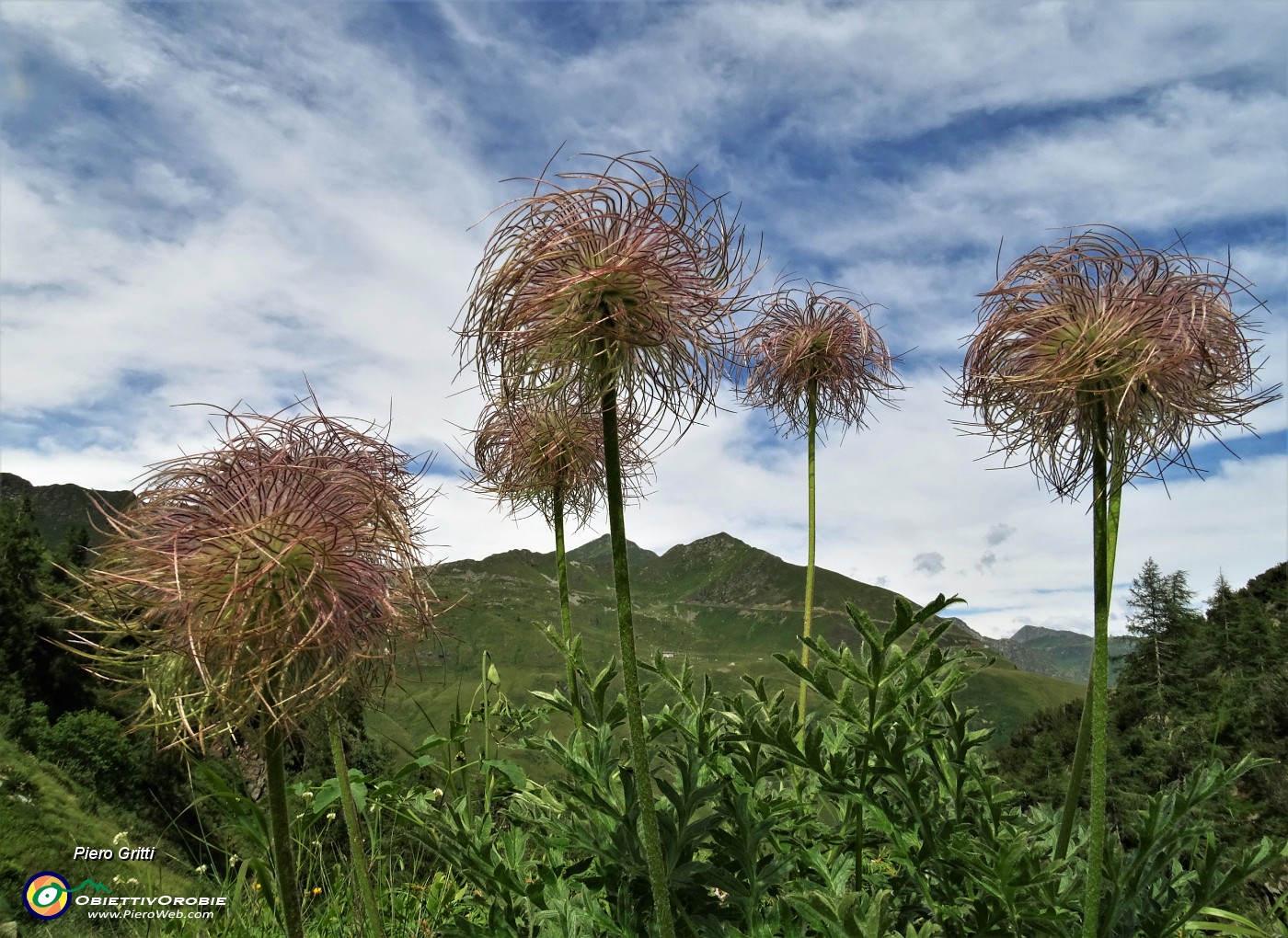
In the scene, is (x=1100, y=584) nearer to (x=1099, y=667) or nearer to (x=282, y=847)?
(x=1099, y=667)

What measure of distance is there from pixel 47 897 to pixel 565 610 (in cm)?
511

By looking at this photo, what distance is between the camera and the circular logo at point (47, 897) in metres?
6.23

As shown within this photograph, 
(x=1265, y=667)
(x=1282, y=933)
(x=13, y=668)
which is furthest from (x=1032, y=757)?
(x=13, y=668)

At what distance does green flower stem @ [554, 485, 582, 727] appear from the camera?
4.01 metres

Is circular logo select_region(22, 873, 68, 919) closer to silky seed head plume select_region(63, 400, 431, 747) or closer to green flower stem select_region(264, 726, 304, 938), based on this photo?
silky seed head plume select_region(63, 400, 431, 747)

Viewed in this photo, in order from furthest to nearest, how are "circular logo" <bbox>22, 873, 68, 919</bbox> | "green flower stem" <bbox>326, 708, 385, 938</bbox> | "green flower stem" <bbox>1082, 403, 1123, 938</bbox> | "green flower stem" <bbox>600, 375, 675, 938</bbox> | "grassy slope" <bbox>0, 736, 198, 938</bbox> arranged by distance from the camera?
"grassy slope" <bbox>0, 736, 198, 938</bbox>, "circular logo" <bbox>22, 873, 68, 919</bbox>, "green flower stem" <bbox>1082, 403, 1123, 938</bbox>, "green flower stem" <bbox>326, 708, 385, 938</bbox>, "green flower stem" <bbox>600, 375, 675, 938</bbox>

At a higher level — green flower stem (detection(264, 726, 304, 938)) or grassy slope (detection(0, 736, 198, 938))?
green flower stem (detection(264, 726, 304, 938))

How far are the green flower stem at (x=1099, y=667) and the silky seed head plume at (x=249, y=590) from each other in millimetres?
2954

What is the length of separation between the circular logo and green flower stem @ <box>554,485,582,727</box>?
4.77 meters

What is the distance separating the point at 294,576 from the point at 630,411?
1.62 metres

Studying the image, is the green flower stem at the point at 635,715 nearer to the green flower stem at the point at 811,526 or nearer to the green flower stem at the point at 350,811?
the green flower stem at the point at 350,811

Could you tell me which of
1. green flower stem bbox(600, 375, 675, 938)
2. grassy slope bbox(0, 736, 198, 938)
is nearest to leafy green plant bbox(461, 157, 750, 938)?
green flower stem bbox(600, 375, 675, 938)

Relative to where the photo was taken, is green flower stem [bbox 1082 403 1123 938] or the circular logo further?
the circular logo

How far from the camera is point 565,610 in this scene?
5059 mm
